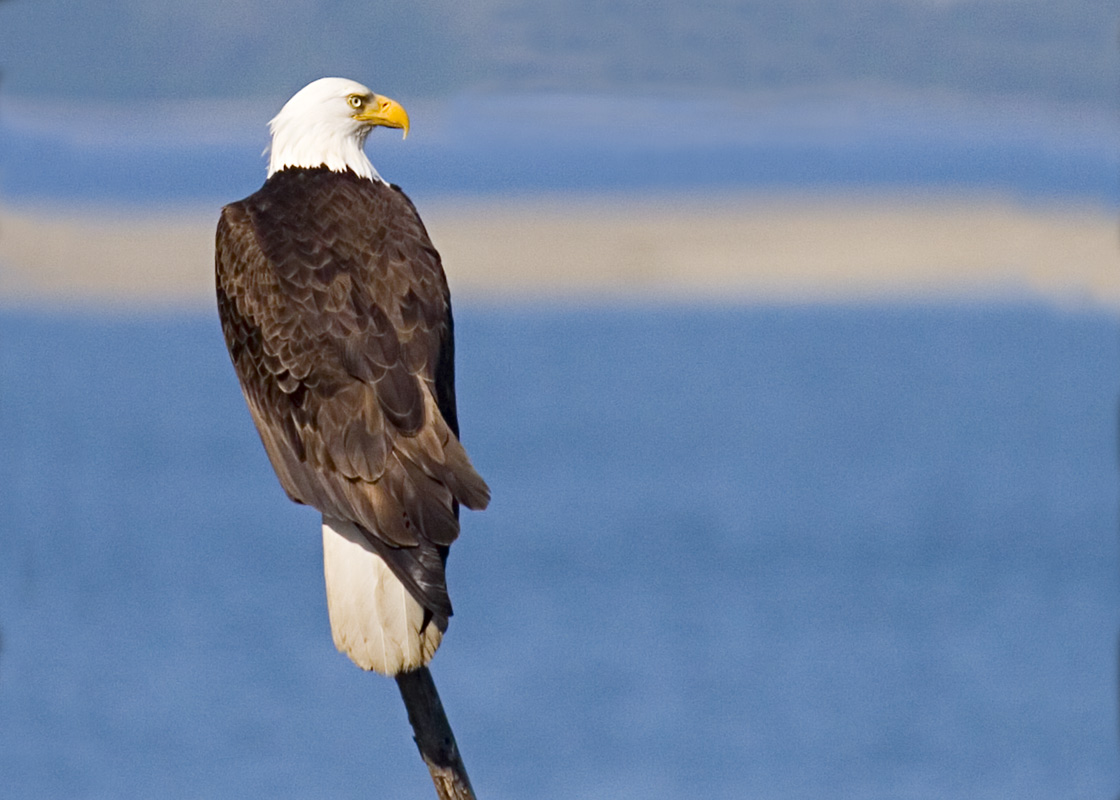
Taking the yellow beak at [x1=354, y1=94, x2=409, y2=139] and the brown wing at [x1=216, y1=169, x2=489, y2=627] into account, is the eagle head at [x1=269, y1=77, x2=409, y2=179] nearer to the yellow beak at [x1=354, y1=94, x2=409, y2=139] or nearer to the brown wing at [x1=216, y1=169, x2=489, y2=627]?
the yellow beak at [x1=354, y1=94, x2=409, y2=139]

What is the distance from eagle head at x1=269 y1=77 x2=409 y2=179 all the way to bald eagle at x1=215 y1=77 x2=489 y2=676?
0.10 meters

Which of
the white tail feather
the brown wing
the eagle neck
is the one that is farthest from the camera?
the eagle neck

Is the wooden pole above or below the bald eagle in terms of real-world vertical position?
below

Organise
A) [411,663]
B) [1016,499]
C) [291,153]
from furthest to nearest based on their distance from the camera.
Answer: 1. [1016,499]
2. [291,153]
3. [411,663]

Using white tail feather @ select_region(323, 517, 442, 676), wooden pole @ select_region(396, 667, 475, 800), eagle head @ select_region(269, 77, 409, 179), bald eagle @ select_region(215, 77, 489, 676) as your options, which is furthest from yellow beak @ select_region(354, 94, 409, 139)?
wooden pole @ select_region(396, 667, 475, 800)

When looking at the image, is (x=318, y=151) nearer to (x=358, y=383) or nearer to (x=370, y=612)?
(x=358, y=383)

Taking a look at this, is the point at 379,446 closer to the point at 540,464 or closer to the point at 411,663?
the point at 411,663

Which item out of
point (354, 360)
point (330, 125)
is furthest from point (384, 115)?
point (354, 360)

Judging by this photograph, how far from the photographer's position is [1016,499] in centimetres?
2828

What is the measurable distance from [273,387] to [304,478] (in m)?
0.33

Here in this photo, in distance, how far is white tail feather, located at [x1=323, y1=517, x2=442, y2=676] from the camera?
543cm

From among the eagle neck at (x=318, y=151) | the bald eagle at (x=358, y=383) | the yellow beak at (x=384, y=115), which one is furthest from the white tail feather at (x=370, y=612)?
the yellow beak at (x=384, y=115)

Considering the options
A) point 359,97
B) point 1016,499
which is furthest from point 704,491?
point 359,97

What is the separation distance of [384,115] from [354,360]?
124 centimetres
